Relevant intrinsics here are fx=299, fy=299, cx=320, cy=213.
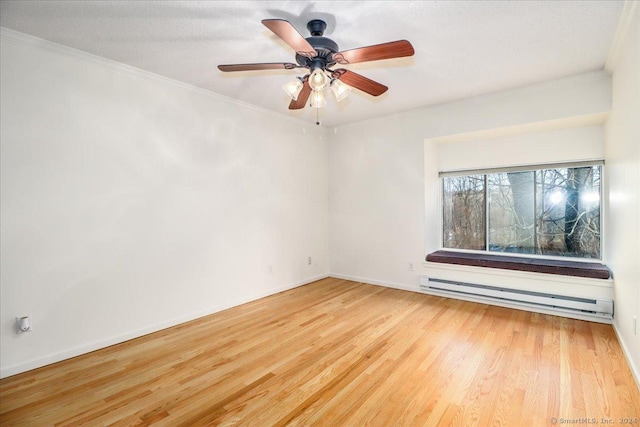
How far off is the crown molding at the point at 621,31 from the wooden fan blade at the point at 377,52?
1.55 metres

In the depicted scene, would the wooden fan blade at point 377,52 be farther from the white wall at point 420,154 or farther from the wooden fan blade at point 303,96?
the white wall at point 420,154

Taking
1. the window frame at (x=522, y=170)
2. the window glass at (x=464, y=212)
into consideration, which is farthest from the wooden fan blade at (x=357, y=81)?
the window glass at (x=464, y=212)

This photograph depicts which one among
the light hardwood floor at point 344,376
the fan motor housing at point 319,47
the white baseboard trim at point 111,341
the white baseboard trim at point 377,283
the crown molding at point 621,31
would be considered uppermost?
the crown molding at point 621,31

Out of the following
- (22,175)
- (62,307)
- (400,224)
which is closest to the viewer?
(22,175)

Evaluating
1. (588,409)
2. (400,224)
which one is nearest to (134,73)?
(400,224)

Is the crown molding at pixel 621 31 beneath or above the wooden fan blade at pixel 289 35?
above

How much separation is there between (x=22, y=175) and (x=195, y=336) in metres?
1.95

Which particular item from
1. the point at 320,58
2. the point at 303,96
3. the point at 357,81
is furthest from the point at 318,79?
the point at 303,96

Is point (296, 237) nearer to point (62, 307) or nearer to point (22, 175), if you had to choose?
point (62, 307)

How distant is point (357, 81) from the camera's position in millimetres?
2289

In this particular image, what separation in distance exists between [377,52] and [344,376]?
7.34 ft

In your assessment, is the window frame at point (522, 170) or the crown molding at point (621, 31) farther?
the window frame at point (522, 170)

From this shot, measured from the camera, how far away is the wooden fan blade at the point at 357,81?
221cm

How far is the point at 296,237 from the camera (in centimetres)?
464
